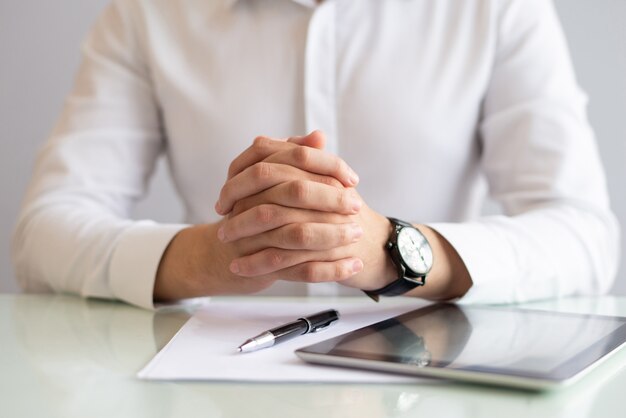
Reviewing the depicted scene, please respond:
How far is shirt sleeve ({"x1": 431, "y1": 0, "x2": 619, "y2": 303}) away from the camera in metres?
0.98

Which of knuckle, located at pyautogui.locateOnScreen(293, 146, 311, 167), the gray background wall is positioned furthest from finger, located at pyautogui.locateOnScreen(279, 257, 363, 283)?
the gray background wall

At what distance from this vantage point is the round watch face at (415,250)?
866 mm

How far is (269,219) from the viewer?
79 centimetres

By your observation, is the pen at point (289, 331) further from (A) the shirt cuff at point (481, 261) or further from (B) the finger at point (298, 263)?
(A) the shirt cuff at point (481, 261)

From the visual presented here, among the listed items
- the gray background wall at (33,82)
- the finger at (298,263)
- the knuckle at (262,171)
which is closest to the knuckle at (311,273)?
the finger at (298,263)

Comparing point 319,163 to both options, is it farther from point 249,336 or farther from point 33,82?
point 33,82

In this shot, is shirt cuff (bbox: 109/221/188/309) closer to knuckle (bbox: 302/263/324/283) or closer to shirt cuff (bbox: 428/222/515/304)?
knuckle (bbox: 302/263/324/283)

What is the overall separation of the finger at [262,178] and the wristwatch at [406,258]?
0.10 metres

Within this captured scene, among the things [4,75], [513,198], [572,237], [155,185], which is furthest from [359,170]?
[4,75]

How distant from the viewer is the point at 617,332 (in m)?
0.73

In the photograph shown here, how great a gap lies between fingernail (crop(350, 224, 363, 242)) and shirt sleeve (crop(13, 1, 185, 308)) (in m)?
0.28

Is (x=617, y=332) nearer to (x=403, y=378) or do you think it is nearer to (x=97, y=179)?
(x=403, y=378)

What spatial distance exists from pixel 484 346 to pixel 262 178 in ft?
0.96

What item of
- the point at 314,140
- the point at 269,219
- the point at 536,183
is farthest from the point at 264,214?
the point at 536,183
